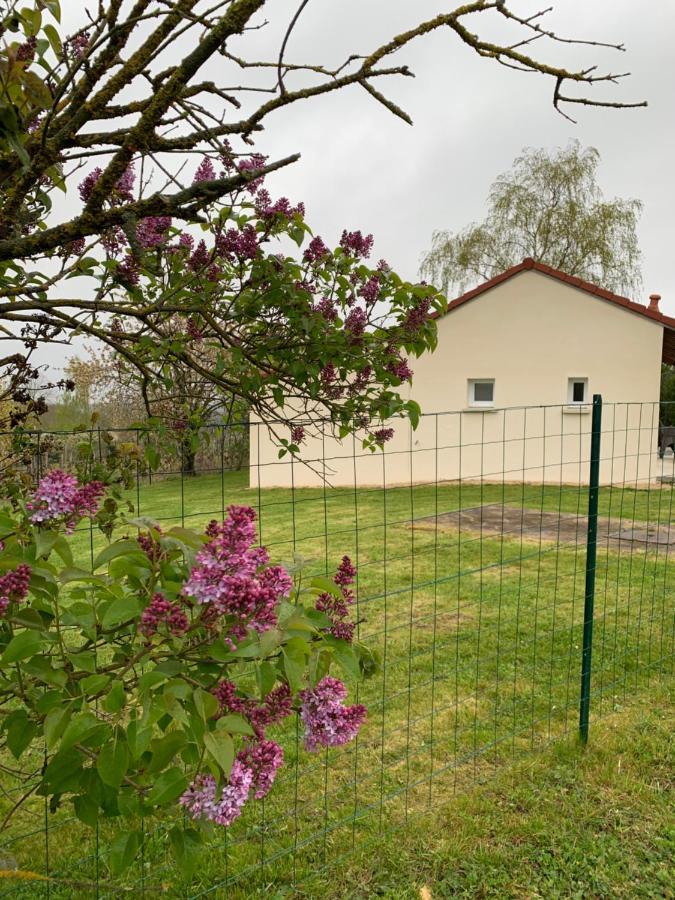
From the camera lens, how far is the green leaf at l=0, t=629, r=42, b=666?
1.04 metres

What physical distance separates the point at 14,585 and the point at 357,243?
1.59 meters

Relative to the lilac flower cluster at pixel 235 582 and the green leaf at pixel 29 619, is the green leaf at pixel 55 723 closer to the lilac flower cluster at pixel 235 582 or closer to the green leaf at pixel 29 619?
the green leaf at pixel 29 619

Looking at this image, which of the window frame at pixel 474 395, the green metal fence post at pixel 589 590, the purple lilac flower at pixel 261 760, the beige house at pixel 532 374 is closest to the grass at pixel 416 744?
the green metal fence post at pixel 589 590

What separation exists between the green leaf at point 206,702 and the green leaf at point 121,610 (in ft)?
0.53

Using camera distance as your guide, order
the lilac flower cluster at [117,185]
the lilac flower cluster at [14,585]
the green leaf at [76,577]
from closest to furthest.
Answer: the lilac flower cluster at [14,585]
the green leaf at [76,577]
the lilac flower cluster at [117,185]

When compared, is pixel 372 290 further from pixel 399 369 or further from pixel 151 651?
pixel 151 651

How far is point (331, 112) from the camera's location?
1.73 metres

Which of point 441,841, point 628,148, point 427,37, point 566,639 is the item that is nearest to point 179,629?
point 427,37

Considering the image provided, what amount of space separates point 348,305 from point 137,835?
1.58m

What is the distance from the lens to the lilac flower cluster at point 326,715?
1343 millimetres

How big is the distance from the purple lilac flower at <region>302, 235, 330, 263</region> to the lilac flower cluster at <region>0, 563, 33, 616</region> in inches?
58.6

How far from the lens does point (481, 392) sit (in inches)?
566

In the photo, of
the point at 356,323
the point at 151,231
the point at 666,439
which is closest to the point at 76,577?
the point at 151,231

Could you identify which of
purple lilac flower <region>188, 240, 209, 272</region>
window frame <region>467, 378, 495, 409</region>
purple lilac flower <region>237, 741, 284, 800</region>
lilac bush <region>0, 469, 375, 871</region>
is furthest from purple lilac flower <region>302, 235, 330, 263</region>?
window frame <region>467, 378, 495, 409</region>
